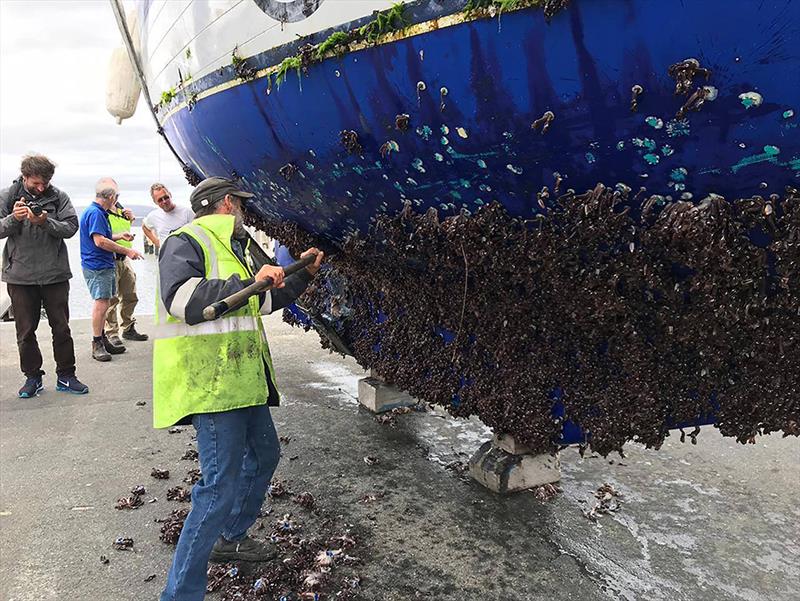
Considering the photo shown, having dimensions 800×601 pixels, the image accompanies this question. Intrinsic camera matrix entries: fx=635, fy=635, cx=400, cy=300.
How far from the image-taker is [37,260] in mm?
4125

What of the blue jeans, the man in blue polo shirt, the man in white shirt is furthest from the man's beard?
the man in blue polo shirt

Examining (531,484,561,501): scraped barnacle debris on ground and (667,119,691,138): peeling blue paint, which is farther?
(531,484,561,501): scraped barnacle debris on ground

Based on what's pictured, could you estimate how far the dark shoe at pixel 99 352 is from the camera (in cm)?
533

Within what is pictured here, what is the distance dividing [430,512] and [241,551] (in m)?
0.84

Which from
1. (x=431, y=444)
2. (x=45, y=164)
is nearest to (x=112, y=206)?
(x=45, y=164)

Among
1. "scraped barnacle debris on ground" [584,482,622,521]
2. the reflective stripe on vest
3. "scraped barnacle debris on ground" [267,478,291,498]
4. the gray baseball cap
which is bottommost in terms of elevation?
"scraped barnacle debris on ground" [584,482,622,521]

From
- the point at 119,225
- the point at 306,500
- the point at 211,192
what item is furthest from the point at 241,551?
the point at 119,225

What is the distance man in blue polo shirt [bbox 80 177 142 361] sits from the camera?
5211 mm

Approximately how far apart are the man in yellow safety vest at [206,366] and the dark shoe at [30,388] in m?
2.86

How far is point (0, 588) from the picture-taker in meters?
2.18

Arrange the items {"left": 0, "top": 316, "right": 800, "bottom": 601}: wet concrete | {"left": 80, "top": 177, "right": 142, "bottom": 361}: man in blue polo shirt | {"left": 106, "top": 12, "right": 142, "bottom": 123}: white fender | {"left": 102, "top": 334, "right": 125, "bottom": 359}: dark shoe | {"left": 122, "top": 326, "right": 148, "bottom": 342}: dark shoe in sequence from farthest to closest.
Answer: {"left": 122, "top": 326, "right": 148, "bottom": 342}: dark shoe < {"left": 102, "top": 334, "right": 125, "bottom": 359}: dark shoe < {"left": 80, "top": 177, "right": 142, "bottom": 361}: man in blue polo shirt < {"left": 106, "top": 12, "right": 142, "bottom": 123}: white fender < {"left": 0, "top": 316, "right": 800, "bottom": 601}: wet concrete

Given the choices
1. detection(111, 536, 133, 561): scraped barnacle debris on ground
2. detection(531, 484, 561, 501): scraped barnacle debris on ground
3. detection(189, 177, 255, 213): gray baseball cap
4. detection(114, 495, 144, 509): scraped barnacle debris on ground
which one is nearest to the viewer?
detection(189, 177, 255, 213): gray baseball cap

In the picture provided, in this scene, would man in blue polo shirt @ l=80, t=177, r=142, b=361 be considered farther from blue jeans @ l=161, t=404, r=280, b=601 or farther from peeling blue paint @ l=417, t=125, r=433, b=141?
peeling blue paint @ l=417, t=125, r=433, b=141

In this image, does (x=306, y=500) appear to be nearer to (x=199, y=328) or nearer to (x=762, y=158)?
(x=199, y=328)
